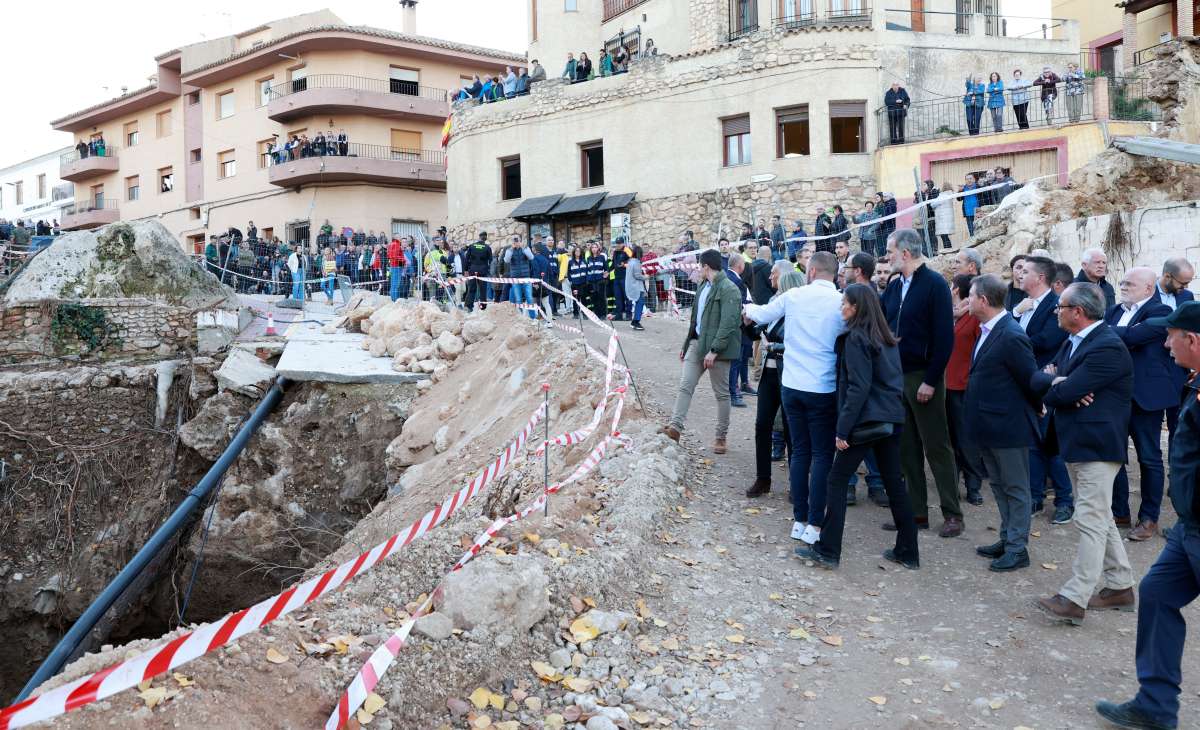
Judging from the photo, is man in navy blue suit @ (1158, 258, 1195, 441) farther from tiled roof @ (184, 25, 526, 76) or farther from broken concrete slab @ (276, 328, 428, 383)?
tiled roof @ (184, 25, 526, 76)

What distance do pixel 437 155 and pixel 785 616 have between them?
37.1m

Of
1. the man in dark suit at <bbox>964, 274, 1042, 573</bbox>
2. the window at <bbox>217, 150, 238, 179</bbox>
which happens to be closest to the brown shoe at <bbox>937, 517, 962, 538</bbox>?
the man in dark suit at <bbox>964, 274, 1042, 573</bbox>

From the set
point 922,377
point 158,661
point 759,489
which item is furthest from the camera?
point 759,489

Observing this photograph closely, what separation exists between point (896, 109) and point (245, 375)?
1810 centimetres

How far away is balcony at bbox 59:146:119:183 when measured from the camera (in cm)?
4628

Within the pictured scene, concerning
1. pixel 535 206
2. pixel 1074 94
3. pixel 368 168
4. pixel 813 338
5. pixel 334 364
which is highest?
pixel 368 168

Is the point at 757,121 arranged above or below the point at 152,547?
above

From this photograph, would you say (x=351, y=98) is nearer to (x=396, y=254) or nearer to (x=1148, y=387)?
(x=396, y=254)

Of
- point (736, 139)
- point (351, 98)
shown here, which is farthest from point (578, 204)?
point (351, 98)

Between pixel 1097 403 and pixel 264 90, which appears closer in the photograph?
pixel 1097 403

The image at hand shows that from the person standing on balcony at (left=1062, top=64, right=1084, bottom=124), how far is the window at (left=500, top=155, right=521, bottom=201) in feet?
55.7

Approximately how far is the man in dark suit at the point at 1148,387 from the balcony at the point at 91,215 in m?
49.5

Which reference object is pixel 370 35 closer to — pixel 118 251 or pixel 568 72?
pixel 568 72

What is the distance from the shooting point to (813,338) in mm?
5961
